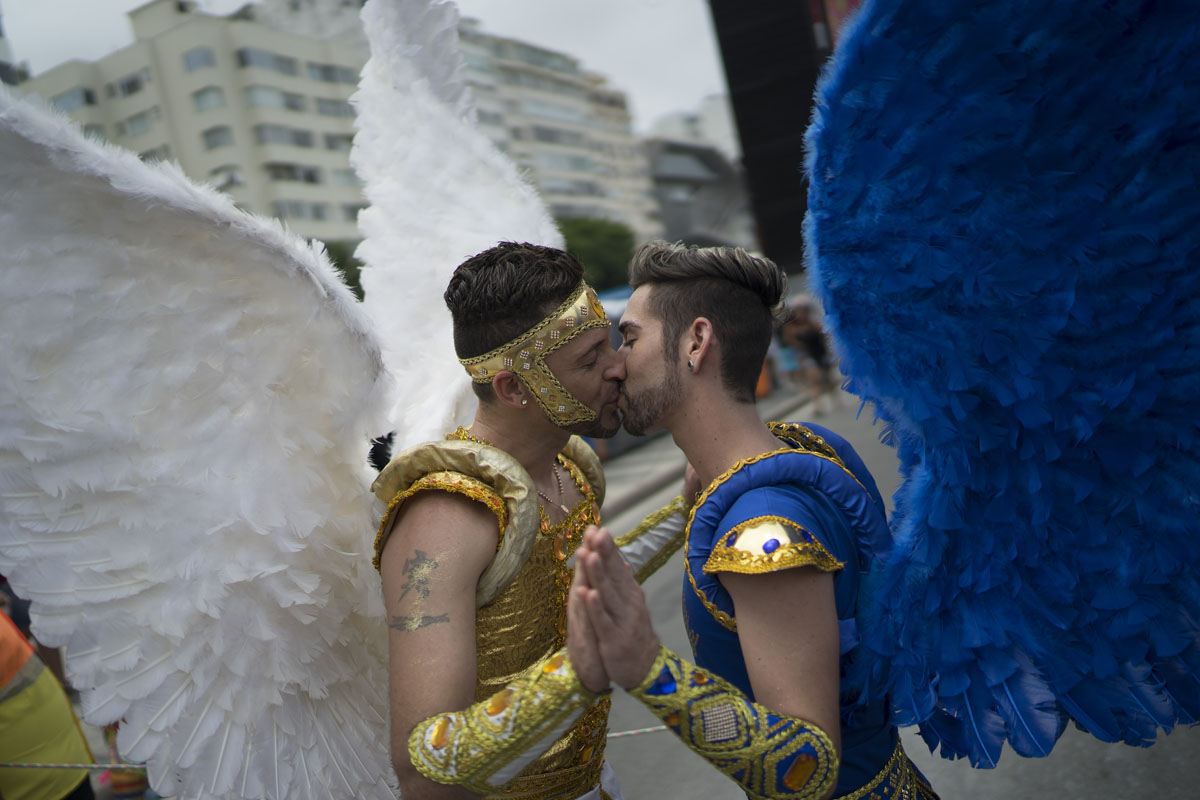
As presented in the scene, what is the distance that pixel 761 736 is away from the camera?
1.42 meters

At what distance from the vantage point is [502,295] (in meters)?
1.94

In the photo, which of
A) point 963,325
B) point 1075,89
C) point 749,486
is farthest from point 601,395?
point 1075,89

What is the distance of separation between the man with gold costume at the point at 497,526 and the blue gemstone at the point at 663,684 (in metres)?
0.31

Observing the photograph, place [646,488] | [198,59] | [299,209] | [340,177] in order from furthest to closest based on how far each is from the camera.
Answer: [340,177], [299,209], [198,59], [646,488]

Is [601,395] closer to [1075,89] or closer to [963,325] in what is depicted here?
[963,325]

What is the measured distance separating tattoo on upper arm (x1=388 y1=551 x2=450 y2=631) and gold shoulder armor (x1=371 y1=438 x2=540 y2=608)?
120 mm

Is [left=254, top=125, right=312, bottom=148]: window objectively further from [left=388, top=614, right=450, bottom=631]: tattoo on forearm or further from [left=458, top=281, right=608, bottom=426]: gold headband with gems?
[left=388, top=614, right=450, bottom=631]: tattoo on forearm

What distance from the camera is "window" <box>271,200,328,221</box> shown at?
1706 inches

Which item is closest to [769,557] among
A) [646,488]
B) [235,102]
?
[646,488]

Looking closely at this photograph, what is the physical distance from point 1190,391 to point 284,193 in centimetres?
4750

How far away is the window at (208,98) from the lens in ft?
134

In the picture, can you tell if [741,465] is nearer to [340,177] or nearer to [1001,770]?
[1001,770]

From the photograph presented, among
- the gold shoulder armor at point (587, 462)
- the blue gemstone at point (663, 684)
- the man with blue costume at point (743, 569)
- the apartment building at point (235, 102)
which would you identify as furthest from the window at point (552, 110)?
the blue gemstone at point (663, 684)

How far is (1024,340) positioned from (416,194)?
78.4 inches
